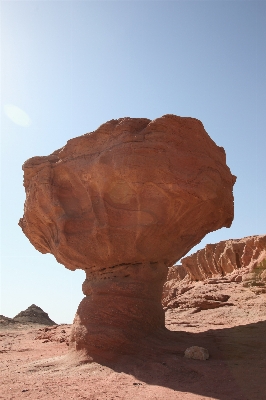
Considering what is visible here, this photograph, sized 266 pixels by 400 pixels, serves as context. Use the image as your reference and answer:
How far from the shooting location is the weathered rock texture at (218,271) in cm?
1488

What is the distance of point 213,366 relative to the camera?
6.67 m

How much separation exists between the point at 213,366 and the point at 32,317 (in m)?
28.0

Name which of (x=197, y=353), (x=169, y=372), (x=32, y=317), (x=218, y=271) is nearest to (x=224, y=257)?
(x=218, y=271)

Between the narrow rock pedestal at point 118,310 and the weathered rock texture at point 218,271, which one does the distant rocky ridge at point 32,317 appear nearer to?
the weathered rock texture at point 218,271

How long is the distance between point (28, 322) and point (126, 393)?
1021 inches

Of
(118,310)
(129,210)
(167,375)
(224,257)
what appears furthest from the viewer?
(224,257)

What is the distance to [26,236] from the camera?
11172mm

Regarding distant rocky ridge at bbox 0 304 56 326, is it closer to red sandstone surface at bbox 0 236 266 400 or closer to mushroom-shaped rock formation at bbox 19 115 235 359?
red sandstone surface at bbox 0 236 266 400

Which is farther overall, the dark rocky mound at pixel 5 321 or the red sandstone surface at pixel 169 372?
the dark rocky mound at pixel 5 321

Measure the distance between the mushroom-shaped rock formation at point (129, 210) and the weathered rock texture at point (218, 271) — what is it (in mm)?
5788

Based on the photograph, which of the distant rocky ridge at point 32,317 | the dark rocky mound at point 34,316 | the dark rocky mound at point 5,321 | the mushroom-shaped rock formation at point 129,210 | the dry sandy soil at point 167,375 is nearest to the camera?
the dry sandy soil at point 167,375

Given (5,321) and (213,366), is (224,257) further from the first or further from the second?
(213,366)

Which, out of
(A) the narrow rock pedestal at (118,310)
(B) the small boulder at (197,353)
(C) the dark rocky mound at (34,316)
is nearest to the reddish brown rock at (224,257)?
(A) the narrow rock pedestal at (118,310)

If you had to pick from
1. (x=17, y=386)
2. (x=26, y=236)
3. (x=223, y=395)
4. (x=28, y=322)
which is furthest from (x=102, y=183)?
(x=28, y=322)
